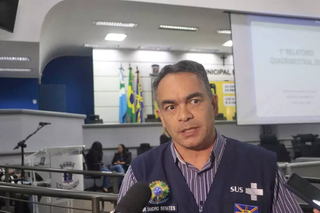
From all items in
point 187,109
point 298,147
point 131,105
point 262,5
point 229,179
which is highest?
point 262,5

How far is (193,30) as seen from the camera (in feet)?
26.2

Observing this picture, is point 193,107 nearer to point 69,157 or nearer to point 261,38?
point 69,157

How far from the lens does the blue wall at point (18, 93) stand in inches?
368

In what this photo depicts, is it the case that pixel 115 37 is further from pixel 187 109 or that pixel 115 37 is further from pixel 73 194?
pixel 187 109

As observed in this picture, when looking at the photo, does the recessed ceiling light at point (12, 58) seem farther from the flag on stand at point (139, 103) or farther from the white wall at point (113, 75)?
the flag on stand at point (139, 103)

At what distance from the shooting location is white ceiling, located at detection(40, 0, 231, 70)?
6.06 meters

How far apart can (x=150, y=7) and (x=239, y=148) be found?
18.0 feet

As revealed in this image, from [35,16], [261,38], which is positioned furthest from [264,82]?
[35,16]

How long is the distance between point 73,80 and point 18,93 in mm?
1815

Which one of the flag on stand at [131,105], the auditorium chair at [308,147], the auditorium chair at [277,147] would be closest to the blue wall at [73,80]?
the flag on stand at [131,105]

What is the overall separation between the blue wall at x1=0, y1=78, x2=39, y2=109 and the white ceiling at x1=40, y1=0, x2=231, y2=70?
1.26m

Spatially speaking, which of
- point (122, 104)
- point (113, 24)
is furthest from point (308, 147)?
point (113, 24)

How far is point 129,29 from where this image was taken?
7.73 m

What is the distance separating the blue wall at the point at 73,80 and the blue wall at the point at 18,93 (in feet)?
3.10
